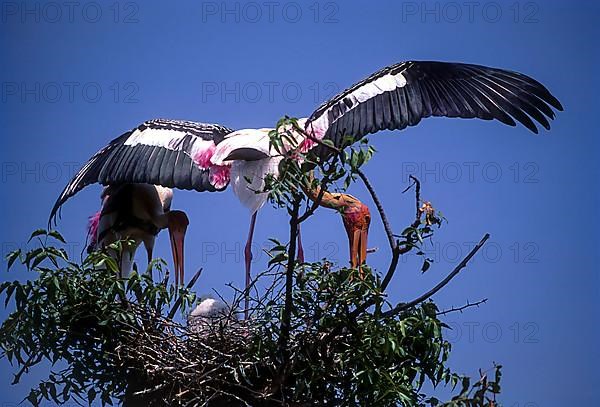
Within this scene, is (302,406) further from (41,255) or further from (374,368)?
(41,255)

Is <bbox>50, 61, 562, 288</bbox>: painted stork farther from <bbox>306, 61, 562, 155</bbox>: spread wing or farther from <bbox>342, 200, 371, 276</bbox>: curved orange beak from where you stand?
<bbox>342, 200, 371, 276</bbox>: curved orange beak

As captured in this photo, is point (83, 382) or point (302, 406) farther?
point (83, 382)

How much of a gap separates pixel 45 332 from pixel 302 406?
958 millimetres

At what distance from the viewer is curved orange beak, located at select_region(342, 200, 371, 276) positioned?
5.92 m

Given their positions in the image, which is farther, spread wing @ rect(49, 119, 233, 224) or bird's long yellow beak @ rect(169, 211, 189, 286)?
bird's long yellow beak @ rect(169, 211, 189, 286)

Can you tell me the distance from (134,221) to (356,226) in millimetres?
1016

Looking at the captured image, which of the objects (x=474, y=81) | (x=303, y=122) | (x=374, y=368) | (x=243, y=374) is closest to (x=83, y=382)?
(x=243, y=374)

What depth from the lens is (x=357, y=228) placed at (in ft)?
19.4

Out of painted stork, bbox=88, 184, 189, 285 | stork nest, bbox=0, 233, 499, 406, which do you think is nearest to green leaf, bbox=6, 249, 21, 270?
stork nest, bbox=0, 233, 499, 406

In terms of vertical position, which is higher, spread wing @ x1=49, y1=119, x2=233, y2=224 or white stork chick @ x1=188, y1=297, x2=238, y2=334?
spread wing @ x1=49, y1=119, x2=233, y2=224

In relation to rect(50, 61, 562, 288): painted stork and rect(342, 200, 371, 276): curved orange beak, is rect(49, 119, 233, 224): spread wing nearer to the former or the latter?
rect(50, 61, 562, 288): painted stork

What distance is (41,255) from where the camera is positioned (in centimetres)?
471

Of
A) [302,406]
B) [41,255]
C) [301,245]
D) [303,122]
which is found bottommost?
[302,406]

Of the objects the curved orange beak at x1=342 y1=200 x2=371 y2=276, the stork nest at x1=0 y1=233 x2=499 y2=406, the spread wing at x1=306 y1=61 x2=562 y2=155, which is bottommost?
the stork nest at x1=0 y1=233 x2=499 y2=406
